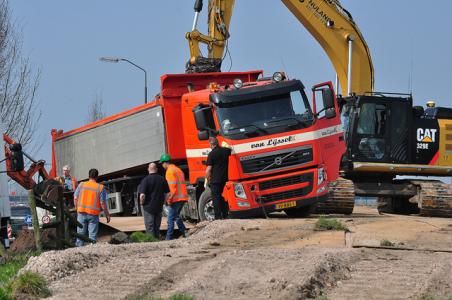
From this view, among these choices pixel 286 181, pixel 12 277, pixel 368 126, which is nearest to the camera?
pixel 12 277

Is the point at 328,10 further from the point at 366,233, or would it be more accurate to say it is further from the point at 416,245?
the point at 416,245

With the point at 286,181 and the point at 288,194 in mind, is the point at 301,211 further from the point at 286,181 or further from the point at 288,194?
the point at 286,181

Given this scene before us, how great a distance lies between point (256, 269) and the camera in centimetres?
1196

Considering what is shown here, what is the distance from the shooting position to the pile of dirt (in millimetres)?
17312

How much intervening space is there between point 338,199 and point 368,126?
2800mm

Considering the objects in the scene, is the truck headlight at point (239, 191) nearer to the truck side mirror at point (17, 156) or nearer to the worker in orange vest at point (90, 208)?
the worker in orange vest at point (90, 208)

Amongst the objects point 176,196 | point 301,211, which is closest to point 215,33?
point 301,211

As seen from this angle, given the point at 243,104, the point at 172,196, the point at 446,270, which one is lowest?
the point at 446,270

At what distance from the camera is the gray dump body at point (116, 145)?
79.1 ft

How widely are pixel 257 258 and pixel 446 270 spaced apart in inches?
94.0

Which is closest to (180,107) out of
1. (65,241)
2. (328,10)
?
(328,10)

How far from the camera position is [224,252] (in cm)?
1389

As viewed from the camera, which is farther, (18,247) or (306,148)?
(306,148)

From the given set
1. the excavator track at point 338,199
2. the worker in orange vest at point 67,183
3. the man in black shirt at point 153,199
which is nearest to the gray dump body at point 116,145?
the worker in orange vest at point 67,183
